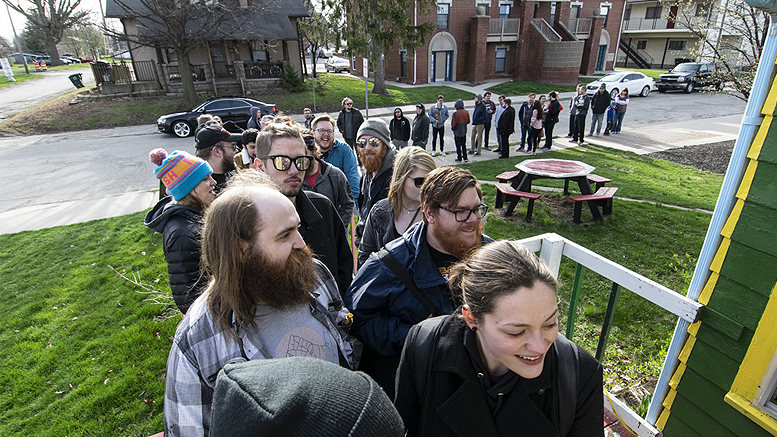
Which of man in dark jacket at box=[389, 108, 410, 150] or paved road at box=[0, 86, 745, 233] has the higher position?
man in dark jacket at box=[389, 108, 410, 150]

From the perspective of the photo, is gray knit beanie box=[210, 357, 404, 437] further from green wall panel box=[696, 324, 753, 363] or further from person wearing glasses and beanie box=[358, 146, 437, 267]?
green wall panel box=[696, 324, 753, 363]

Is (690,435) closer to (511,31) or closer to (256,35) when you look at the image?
(256,35)

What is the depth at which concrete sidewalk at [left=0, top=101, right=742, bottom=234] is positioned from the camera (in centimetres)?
759

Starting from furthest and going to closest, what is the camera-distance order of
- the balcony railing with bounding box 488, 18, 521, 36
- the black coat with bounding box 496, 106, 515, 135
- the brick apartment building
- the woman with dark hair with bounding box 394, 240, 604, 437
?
the balcony railing with bounding box 488, 18, 521, 36 → the brick apartment building → the black coat with bounding box 496, 106, 515, 135 → the woman with dark hair with bounding box 394, 240, 604, 437

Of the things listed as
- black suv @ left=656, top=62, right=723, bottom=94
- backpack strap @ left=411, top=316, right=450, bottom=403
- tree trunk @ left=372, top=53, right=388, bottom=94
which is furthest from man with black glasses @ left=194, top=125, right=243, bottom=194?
black suv @ left=656, top=62, right=723, bottom=94

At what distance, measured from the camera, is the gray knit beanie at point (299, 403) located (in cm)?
71

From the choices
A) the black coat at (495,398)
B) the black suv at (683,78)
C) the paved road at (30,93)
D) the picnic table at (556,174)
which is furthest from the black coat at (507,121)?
the paved road at (30,93)

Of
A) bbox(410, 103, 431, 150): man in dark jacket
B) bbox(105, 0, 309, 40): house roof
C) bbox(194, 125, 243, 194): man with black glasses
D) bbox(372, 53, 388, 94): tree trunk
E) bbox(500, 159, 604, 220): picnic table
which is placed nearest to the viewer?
bbox(194, 125, 243, 194): man with black glasses

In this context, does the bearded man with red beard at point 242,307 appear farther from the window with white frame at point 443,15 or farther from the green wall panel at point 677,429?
the window with white frame at point 443,15

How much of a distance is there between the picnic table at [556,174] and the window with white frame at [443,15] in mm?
23136

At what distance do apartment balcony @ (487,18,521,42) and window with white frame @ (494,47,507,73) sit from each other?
1.24 m

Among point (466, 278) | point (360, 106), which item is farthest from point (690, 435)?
point (360, 106)

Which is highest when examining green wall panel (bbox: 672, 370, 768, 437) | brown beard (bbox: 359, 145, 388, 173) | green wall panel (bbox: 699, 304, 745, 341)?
brown beard (bbox: 359, 145, 388, 173)

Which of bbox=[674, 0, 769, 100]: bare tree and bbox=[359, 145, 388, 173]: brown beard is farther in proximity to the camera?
bbox=[674, 0, 769, 100]: bare tree
